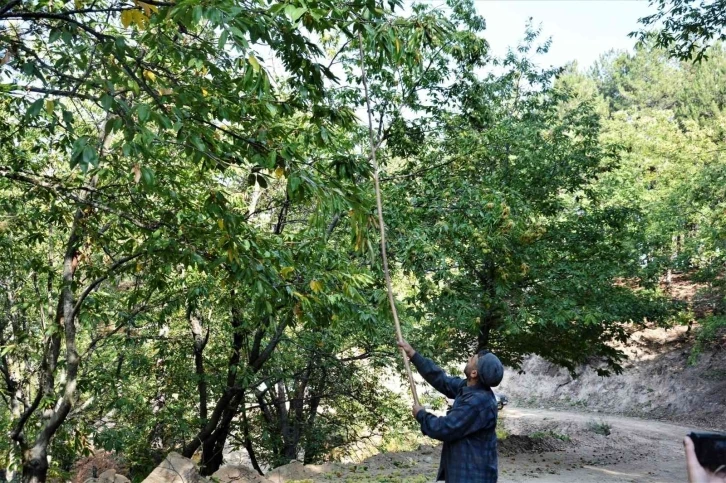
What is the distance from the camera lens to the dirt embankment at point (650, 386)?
23.4 metres

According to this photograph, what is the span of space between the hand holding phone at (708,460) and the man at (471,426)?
1.99 metres

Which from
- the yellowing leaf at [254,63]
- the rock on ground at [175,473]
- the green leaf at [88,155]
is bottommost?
the rock on ground at [175,473]

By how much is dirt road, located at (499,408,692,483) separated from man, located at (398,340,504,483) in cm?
804

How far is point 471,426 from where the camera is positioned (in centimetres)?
359

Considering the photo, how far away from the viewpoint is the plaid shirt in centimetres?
355

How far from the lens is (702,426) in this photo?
21.8 metres

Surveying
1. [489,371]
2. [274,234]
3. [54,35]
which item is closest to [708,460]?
[489,371]

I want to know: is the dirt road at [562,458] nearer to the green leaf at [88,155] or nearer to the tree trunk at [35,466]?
the tree trunk at [35,466]

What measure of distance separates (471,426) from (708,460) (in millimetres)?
2069

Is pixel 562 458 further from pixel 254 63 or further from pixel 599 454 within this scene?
pixel 254 63

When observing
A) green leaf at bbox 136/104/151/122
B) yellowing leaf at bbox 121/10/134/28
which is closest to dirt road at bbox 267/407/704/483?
green leaf at bbox 136/104/151/122

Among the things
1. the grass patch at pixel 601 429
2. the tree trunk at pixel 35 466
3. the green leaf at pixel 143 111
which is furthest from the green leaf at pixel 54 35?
the grass patch at pixel 601 429

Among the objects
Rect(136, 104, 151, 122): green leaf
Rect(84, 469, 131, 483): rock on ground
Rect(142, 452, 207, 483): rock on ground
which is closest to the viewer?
Rect(136, 104, 151, 122): green leaf

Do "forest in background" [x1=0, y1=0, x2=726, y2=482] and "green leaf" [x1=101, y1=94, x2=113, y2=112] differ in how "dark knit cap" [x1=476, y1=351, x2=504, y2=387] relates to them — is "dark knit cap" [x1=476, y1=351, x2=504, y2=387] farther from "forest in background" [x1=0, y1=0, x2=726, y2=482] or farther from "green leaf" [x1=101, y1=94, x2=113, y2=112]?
"green leaf" [x1=101, y1=94, x2=113, y2=112]
